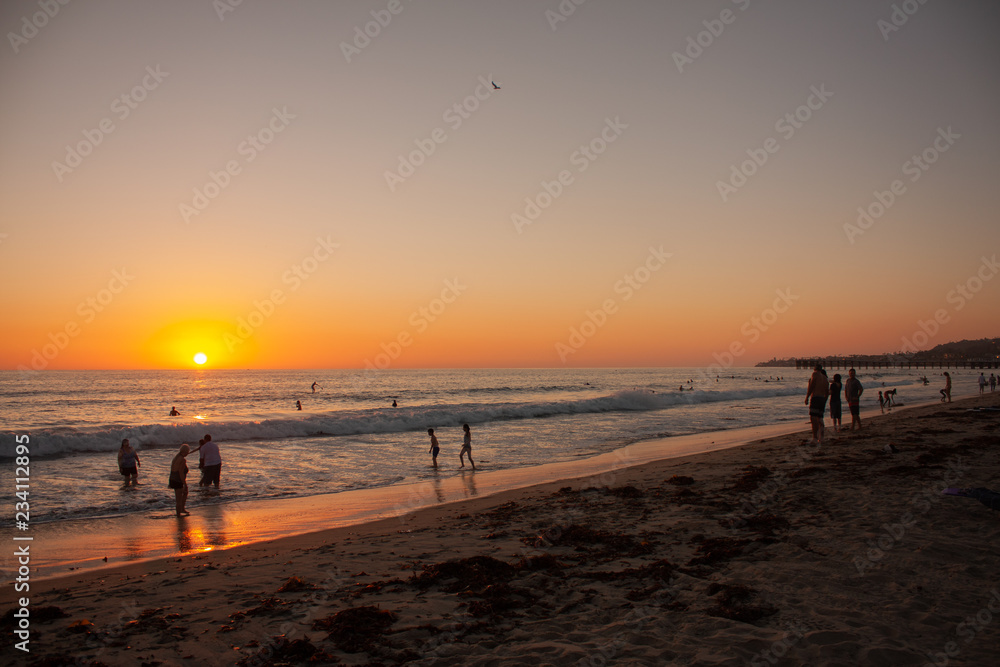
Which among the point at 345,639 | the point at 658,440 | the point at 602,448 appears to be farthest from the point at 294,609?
the point at 658,440

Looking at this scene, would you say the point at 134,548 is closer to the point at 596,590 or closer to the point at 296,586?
the point at 296,586

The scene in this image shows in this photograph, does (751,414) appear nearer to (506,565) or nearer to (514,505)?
(514,505)

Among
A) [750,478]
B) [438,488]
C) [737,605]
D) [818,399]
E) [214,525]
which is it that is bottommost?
[438,488]

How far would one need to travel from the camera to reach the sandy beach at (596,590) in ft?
16.9

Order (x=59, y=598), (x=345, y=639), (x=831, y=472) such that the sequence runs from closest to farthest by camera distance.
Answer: (x=345, y=639) → (x=59, y=598) → (x=831, y=472)

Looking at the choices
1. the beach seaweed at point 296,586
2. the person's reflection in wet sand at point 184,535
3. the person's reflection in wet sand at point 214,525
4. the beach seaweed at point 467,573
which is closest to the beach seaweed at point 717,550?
the beach seaweed at point 467,573

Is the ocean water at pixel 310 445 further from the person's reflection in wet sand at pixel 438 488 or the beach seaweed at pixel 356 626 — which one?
the beach seaweed at pixel 356 626

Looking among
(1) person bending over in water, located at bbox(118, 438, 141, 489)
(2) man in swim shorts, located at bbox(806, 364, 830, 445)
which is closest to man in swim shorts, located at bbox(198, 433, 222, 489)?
(1) person bending over in water, located at bbox(118, 438, 141, 489)

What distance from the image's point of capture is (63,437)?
26188mm

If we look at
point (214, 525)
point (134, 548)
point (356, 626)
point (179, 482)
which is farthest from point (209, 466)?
point (356, 626)

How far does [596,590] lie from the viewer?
650cm

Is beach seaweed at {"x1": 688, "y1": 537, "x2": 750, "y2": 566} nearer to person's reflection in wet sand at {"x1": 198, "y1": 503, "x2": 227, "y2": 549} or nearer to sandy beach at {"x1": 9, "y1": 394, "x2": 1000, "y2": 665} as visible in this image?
sandy beach at {"x1": 9, "y1": 394, "x2": 1000, "y2": 665}

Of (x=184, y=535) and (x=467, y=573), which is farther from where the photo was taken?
(x=184, y=535)

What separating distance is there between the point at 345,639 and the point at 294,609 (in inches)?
48.1
